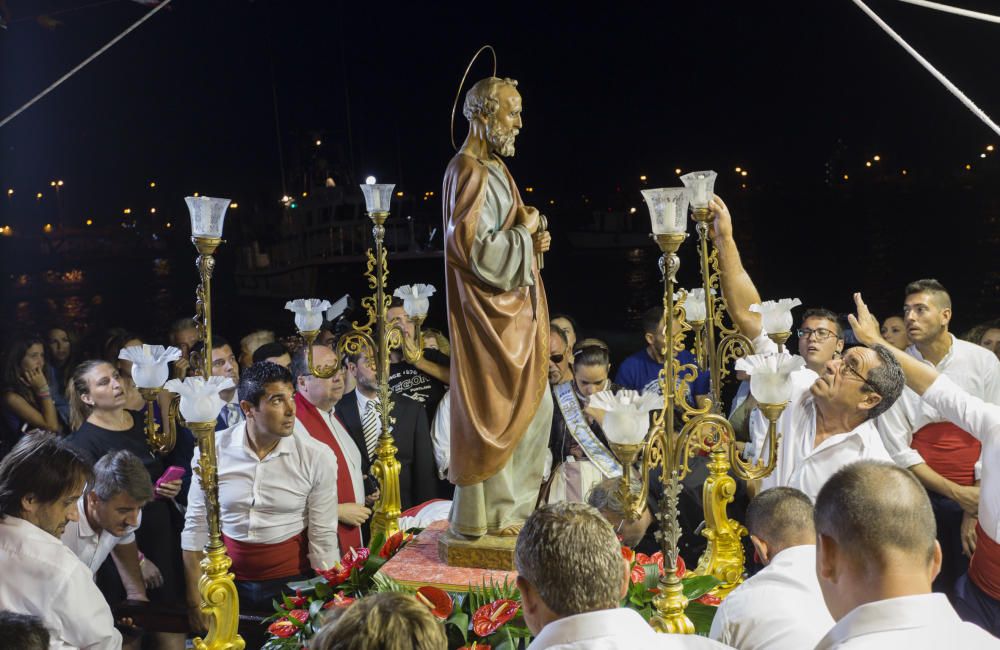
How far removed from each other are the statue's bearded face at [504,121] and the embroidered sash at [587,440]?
132 centimetres

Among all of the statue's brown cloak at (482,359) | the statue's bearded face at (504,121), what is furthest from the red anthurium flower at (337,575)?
the statue's bearded face at (504,121)

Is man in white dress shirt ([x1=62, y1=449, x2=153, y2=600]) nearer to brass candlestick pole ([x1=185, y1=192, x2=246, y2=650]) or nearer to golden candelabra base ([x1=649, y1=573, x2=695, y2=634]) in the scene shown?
brass candlestick pole ([x1=185, y1=192, x2=246, y2=650])

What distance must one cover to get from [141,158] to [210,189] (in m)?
0.78

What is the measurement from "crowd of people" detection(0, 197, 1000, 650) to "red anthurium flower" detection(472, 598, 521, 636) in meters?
0.42

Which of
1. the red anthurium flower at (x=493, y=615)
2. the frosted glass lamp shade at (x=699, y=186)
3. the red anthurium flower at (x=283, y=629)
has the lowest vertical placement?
the red anthurium flower at (x=283, y=629)

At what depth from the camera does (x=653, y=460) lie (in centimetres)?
330

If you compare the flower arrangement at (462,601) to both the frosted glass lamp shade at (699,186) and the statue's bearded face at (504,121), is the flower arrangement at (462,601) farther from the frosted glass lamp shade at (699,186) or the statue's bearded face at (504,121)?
the statue's bearded face at (504,121)

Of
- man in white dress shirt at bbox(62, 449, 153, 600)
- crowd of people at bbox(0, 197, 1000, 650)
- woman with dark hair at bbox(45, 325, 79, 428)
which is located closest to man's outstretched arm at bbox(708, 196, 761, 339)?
crowd of people at bbox(0, 197, 1000, 650)

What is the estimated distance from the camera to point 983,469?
3736mm

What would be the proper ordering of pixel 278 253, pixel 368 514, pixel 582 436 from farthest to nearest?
pixel 278 253 < pixel 368 514 < pixel 582 436

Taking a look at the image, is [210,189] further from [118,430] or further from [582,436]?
[582,436]

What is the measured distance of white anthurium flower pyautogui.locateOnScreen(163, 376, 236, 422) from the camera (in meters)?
3.11

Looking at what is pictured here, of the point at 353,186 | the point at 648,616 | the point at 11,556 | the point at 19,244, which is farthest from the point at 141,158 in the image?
the point at 648,616

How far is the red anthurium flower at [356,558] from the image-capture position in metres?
3.81
